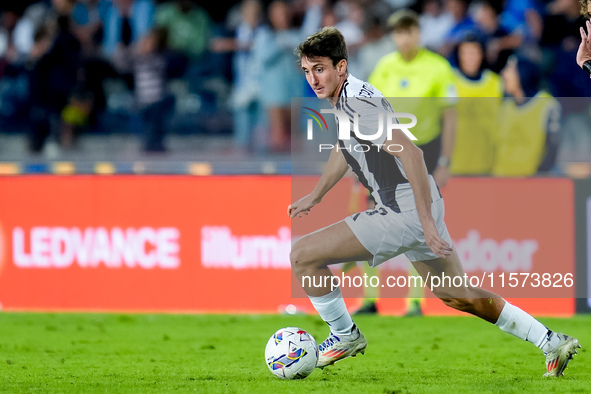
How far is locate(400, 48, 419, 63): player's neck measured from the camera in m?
8.99

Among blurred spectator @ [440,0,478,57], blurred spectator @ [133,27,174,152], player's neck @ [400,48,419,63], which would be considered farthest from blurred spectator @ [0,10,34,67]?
player's neck @ [400,48,419,63]

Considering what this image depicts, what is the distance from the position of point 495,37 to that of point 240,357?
20.4 ft

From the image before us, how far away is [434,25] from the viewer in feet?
42.0

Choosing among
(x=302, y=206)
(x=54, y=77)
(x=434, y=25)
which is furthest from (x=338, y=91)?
(x=54, y=77)

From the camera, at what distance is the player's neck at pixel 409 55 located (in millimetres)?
8992

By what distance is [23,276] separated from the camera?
9.65m

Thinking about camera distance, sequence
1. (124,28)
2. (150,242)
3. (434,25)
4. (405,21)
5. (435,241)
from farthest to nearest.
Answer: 1. (124,28)
2. (434,25)
3. (150,242)
4. (405,21)
5. (435,241)

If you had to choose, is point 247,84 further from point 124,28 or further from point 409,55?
point 409,55

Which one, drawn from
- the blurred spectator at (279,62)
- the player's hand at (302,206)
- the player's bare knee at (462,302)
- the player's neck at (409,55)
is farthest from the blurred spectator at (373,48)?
the player's bare knee at (462,302)

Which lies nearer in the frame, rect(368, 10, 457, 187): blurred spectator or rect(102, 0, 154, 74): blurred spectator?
rect(368, 10, 457, 187): blurred spectator

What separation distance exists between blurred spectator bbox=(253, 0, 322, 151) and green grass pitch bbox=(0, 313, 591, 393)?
338 centimetres

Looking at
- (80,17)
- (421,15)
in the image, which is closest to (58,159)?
(80,17)

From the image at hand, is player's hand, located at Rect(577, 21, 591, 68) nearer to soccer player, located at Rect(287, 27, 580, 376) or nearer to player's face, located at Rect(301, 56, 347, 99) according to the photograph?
soccer player, located at Rect(287, 27, 580, 376)

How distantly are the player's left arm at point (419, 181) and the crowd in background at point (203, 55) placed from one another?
218 inches
